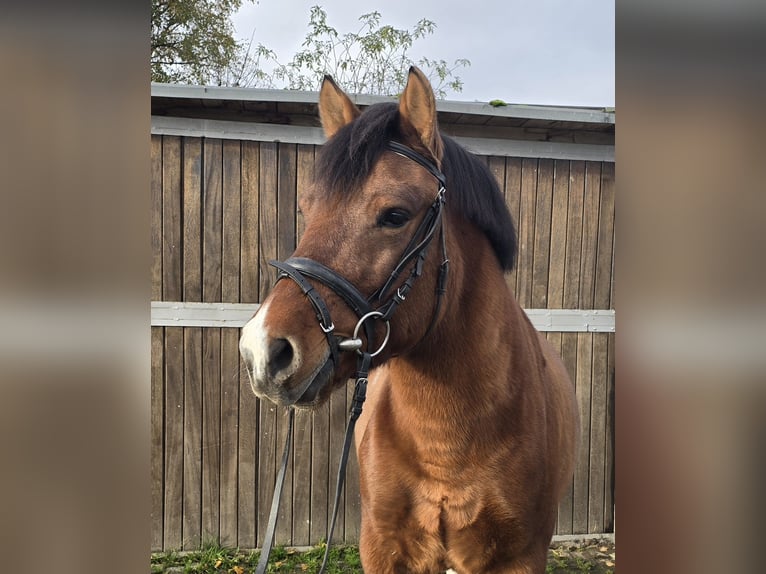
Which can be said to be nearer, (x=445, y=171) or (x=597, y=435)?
(x=445, y=171)

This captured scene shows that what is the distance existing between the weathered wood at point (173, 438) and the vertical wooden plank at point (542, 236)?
2560 mm

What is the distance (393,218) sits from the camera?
137 cm

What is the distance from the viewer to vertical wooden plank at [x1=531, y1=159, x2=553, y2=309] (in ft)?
11.3

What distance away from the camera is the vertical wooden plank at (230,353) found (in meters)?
3.18

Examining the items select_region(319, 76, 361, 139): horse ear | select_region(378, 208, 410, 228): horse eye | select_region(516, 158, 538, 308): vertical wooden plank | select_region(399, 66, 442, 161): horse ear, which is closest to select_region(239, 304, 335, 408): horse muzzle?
select_region(378, 208, 410, 228): horse eye

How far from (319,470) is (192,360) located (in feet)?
3.89

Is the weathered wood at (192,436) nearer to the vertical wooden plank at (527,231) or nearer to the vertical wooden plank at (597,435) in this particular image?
the vertical wooden plank at (527,231)

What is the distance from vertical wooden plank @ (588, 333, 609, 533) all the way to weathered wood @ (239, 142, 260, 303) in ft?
8.43

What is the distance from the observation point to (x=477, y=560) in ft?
5.47

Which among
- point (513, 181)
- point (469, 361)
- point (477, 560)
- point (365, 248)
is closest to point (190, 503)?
point (477, 560)

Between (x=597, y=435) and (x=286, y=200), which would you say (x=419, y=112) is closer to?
(x=286, y=200)

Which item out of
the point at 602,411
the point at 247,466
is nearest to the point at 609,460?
the point at 602,411

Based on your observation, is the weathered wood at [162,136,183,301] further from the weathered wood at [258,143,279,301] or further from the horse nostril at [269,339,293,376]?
the horse nostril at [269,339,293,376]
